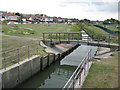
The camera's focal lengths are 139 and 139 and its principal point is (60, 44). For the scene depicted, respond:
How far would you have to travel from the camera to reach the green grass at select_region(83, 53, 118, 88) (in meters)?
7.23

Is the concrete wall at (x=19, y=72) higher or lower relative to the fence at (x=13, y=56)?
lower

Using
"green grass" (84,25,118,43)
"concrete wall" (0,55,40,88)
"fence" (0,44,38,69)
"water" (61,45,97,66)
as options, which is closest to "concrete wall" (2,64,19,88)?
"concrete wall" (0,55,40,88)

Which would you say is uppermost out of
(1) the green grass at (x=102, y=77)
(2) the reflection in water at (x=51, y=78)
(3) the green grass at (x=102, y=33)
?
(3) the green grass at (x=102, y=33)

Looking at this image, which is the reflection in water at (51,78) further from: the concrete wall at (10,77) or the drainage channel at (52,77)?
the concrete wall at (10,77)

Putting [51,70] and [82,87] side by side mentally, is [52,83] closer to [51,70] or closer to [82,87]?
[51,70]

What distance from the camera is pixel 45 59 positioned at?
49.6ft

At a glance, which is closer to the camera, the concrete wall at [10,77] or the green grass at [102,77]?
the green grass at [102,77]

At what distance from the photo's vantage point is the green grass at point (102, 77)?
723 cm

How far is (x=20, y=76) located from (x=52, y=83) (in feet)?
9.16

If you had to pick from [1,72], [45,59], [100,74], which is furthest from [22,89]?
[100,74]

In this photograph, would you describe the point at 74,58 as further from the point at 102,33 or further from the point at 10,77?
the point at 102,33

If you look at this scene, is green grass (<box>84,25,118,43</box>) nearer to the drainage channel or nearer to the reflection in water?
the drainage channel

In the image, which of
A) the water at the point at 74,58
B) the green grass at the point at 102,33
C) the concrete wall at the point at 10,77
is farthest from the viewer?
the green grass at the point at 102,33

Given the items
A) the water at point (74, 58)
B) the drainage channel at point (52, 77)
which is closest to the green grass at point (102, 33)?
the water at point (74, 58)
